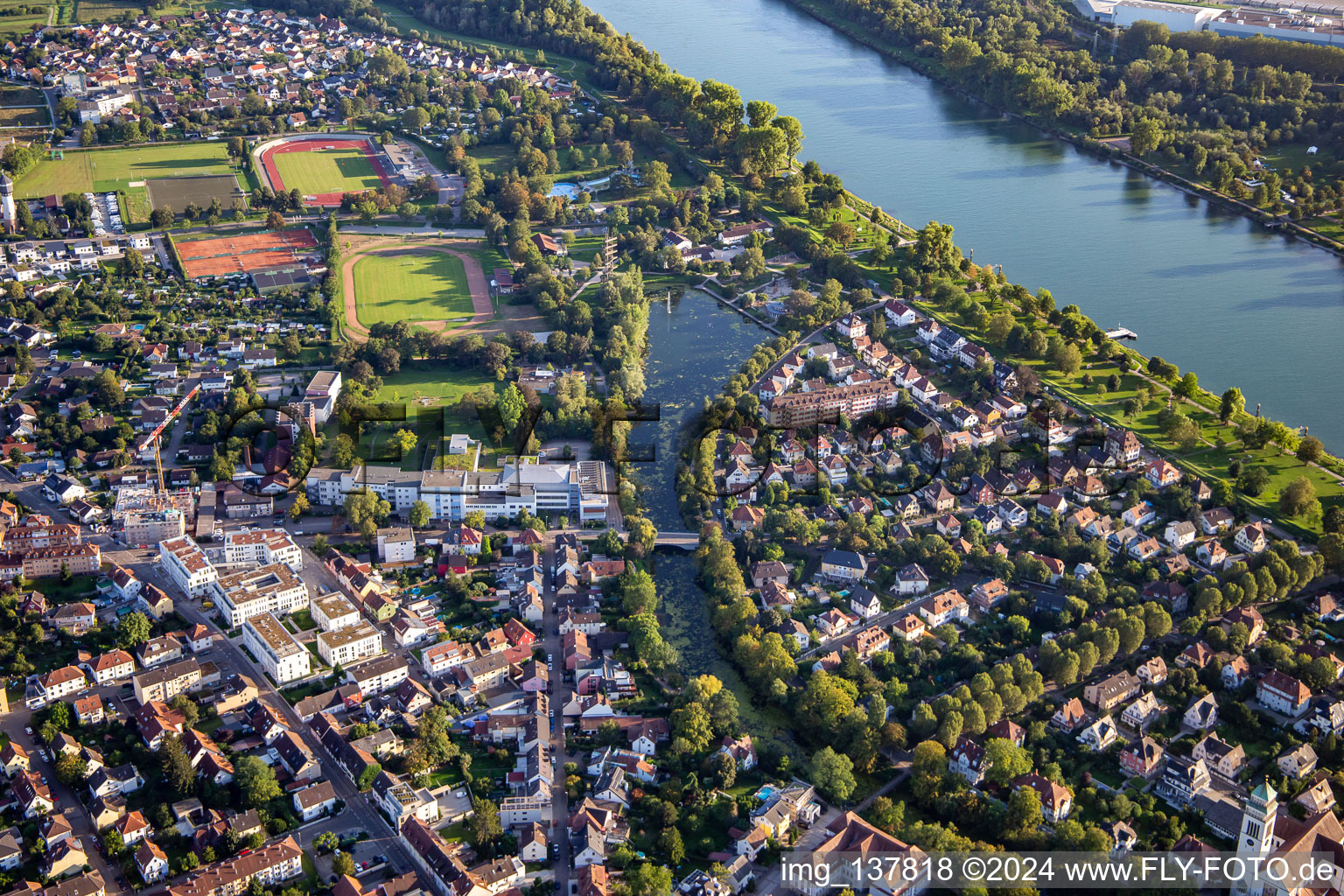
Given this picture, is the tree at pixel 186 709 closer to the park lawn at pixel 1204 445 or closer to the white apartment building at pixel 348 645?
the white apartment building at pixel 348 645

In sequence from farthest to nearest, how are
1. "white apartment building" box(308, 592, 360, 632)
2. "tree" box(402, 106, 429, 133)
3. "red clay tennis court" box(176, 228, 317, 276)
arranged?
"tree" box(402, 106, 429, 133) → "red clay tennis court" box(176, 228, 317, 276) → "white apartment building" box(308, 592, 360, 632)

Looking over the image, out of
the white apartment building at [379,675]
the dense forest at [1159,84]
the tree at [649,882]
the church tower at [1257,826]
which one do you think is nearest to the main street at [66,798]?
the white apartment building at [379,675]

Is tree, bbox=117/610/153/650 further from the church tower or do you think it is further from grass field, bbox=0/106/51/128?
grass field, bbox=0/106/51/128

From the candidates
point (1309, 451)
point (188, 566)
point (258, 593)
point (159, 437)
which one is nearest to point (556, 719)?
point (258, 593)

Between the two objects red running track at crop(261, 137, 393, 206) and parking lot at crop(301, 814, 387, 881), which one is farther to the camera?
red running track at crop(261, 137, 393, 206)

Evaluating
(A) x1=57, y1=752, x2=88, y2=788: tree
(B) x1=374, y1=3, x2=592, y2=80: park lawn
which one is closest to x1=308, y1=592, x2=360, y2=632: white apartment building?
(A) x1=57, y1=752, x2=88, y2=788: tree

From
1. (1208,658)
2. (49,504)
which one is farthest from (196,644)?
(1208,658)

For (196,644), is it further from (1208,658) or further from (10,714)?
(1208,658)
